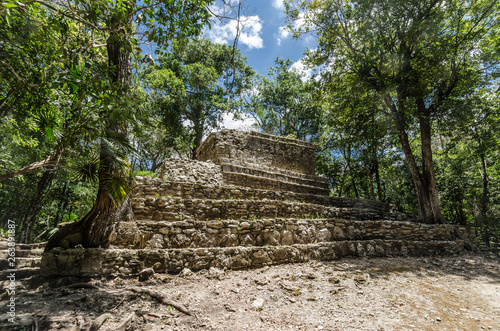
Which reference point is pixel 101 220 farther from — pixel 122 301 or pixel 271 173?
pixel 271 173

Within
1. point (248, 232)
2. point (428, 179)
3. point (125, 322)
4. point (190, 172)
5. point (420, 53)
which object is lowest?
point (125, 322)

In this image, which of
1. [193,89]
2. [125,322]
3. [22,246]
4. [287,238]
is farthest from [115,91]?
[193,89]

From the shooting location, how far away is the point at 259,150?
10.1 metres

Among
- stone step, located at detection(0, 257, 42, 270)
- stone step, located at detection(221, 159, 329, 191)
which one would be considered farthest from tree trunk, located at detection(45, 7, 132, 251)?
stone step, located at detection(221, 159, 329, 191)

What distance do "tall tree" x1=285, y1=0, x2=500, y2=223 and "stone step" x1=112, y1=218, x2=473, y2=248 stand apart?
13.4ft

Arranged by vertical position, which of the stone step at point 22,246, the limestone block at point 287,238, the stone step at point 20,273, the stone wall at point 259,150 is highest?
the stone wall at point 259,150

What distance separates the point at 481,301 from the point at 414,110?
8109 mm

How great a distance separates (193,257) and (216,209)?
5.04 ft

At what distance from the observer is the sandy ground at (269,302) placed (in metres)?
2.93

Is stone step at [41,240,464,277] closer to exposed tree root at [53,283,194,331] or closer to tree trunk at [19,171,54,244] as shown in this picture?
exposed tree root at [53,283,194,331]

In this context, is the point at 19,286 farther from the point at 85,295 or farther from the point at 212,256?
the point at 212,256

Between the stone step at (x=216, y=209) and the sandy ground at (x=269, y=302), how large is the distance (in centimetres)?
153

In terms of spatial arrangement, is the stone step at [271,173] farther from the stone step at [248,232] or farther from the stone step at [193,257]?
the stone step at [193,257]

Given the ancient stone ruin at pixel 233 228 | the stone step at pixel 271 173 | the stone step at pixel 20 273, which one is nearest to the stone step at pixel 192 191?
the ancient stone ruin at pixel 233 228
